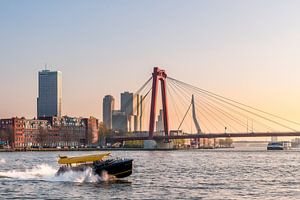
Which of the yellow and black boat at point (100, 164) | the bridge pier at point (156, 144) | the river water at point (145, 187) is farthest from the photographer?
the bridge pier at point (156, 144)

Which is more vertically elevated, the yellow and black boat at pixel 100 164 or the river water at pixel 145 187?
the yellow and black boat at pixel 100 164

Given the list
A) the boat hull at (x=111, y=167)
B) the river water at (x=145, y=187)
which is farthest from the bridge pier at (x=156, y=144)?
the boat hull at (x=111, y=167)

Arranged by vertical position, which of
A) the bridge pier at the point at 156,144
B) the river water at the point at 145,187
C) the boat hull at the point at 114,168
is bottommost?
the river water at the point at 145,187

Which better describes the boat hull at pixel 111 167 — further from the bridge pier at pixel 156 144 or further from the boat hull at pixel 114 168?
the bridge pier at pixel 156 144

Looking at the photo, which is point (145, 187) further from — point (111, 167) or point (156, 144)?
point (156, 144)

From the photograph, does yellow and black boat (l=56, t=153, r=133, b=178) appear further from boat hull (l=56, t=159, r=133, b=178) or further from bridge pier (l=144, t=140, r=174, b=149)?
bridge pier (l=144, t=140, r=174, b=149)

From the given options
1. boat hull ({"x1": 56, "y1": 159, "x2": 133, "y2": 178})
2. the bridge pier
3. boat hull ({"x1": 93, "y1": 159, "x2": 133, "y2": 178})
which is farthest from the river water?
the bridge pier

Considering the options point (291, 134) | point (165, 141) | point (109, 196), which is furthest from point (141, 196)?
point (165, 141)

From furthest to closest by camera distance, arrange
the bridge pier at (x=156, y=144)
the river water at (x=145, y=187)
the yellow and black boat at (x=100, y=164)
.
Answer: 1. the bridge pier at (x=156, y=144)
2. the yellow and black boat at (x=100, y=164)
3. the river water at (x=145, y=187)

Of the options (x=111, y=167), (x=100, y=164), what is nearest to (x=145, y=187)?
(x=111, y=167)

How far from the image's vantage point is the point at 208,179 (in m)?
61.6

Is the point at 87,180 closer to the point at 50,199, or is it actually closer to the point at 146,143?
the point at 50,199

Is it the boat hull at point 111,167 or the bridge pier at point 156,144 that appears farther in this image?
the bridge pier at point 156,144

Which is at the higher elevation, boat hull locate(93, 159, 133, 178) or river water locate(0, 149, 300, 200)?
boat hull locate(93, 159, 133, 178)
